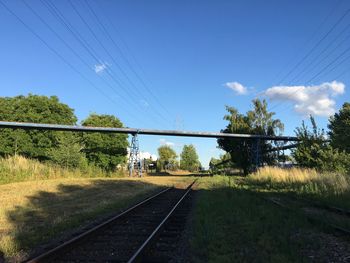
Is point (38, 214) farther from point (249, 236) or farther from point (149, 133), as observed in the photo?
point (149, 133)

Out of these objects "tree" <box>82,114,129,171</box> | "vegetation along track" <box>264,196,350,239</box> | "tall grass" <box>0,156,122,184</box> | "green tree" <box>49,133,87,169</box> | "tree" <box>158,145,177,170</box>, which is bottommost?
"vegetation along track" <box>264,196,350,239</box>

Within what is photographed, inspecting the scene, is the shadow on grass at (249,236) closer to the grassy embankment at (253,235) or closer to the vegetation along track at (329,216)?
the grassy embankment at (253,235)

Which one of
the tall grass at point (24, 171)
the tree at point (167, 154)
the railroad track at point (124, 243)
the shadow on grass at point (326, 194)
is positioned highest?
the tree at point (167, 154)

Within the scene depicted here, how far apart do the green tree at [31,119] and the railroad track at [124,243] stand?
52556 mm

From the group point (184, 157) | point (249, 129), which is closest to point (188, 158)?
point (184, 157)

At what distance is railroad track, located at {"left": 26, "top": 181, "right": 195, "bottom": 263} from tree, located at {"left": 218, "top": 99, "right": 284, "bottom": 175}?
5836cm

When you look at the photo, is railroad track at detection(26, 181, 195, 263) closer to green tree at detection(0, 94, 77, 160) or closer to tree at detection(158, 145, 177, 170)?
green tree at detection(0, 94, 77, 160)

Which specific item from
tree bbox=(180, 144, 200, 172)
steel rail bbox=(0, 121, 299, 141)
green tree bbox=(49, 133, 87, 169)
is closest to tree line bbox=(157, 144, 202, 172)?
tree bbox=(180, 144, 200, 172)

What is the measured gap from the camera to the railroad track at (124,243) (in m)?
7.71

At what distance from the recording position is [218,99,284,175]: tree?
70.1m

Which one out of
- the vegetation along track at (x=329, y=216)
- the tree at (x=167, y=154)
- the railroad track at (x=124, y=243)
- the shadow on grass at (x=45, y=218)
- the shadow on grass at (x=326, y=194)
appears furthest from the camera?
the tree at (x=167, y=154)

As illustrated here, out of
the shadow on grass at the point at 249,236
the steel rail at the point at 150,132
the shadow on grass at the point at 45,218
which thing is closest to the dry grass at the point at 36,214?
the shadow on grass at the point at 45,218

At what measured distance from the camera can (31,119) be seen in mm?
66312

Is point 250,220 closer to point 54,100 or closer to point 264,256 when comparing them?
point 264,256
